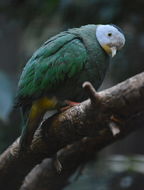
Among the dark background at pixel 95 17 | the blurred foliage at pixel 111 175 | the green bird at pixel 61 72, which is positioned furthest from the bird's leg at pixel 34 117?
the dark background at pixel 95 17

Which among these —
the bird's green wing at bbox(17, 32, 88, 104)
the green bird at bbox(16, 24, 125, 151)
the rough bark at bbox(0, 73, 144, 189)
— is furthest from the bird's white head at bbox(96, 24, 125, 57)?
the rough bark at bbox(0, 73, 144, 189)

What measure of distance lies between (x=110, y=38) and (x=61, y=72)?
15.0 inches

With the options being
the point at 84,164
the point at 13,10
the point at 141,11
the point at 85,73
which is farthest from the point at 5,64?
the point at 85,73

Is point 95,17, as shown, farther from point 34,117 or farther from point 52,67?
point 34,117

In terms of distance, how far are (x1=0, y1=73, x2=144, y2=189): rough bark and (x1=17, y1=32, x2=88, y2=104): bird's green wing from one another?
0.18 metres

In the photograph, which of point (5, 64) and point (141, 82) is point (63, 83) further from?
point (5, 64)

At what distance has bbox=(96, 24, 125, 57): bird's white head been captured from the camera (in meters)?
2.71

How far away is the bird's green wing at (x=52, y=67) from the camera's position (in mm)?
2498

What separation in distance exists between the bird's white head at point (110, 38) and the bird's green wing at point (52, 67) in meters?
0.16

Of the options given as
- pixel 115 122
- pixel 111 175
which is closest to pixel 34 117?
pixel 115 122

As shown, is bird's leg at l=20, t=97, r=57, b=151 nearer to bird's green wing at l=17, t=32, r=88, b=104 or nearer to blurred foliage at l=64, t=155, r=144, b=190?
bird's green wing at l=17, t=32, r=88, b=104

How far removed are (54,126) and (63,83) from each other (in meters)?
0.28

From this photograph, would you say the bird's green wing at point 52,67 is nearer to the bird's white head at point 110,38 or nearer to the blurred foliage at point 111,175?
the bird's white head at point 110,38

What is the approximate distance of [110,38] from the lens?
2.72 metres
